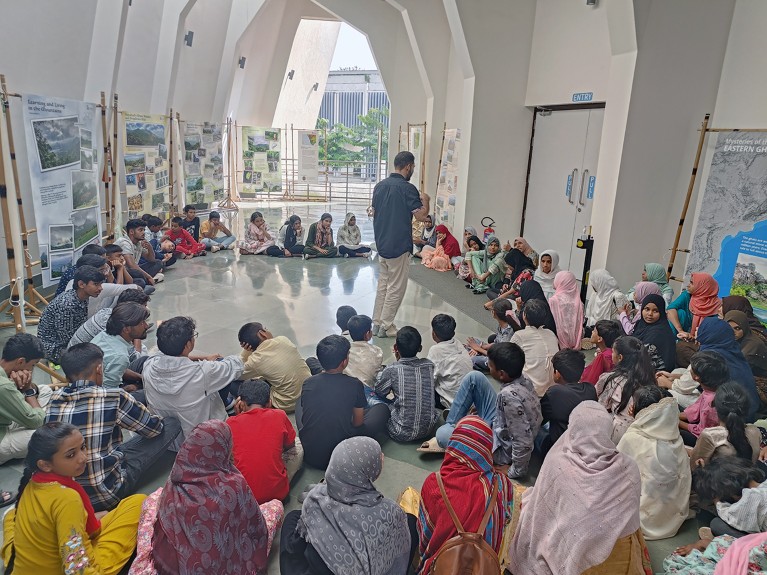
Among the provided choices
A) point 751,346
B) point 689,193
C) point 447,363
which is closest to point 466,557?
point 447,363

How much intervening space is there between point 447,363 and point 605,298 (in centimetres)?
251

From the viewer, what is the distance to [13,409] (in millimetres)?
2965

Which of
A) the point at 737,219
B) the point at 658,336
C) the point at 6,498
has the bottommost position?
the point at 6,498

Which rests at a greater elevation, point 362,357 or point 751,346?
point 751,346

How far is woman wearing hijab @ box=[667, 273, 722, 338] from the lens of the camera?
4742mm

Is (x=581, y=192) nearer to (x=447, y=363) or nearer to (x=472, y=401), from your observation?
(x=447, y=363)

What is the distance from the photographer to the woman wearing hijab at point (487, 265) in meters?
7.10

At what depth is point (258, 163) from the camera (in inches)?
596

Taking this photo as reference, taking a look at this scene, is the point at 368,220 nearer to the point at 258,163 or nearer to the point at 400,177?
the point at 258,163

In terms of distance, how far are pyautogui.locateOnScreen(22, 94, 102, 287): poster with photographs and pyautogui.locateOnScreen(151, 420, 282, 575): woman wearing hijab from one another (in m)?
4.28

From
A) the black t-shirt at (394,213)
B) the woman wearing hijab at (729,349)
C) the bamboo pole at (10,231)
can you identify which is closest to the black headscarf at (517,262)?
the black t-shirt at (394,213)

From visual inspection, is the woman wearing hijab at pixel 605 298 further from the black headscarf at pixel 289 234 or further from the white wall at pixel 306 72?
the white wall at pixel 306 72

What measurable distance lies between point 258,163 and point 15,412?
42.5 ft

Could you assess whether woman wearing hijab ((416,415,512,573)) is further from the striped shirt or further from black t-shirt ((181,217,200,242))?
black t-shirt ((181,217,200,242))
